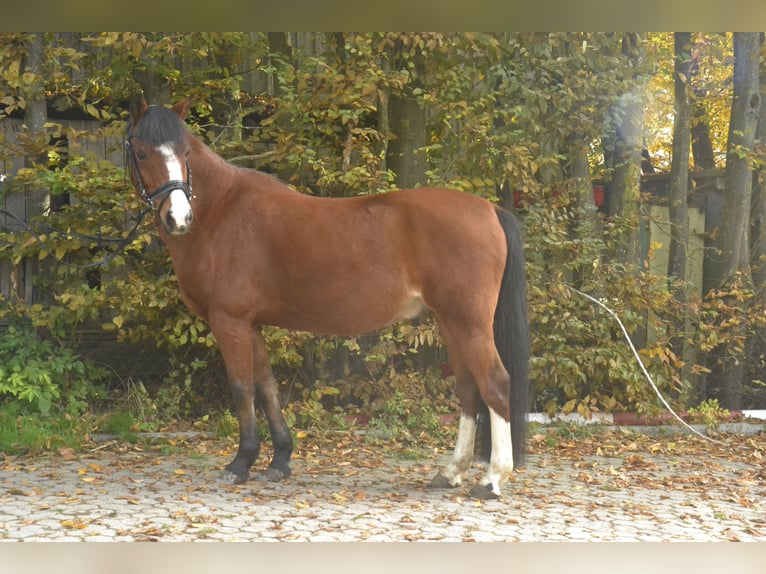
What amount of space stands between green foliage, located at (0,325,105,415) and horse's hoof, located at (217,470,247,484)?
1.91 metres

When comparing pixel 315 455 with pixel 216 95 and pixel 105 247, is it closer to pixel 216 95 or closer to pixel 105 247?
pixel 105 247

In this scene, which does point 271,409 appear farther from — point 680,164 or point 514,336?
point 680,164

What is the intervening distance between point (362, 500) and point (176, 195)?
1863 millimetres

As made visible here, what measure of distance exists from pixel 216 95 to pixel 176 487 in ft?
12.0

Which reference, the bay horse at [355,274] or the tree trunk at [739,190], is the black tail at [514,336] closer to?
the bay horse at [355,274]

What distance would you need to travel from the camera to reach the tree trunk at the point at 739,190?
291 inches

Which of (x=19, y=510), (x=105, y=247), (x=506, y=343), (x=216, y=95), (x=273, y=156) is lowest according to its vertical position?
(x=19, y=510)

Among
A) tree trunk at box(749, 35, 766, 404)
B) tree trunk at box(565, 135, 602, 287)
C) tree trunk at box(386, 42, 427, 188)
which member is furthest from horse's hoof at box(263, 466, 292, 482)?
tree trunk at box(749, 35, 766, 404)

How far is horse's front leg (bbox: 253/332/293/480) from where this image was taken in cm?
473

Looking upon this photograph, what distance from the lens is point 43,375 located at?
595cm

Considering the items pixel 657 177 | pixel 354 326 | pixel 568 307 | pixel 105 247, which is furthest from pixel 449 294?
pixel 657 177

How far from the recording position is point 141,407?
245 inches

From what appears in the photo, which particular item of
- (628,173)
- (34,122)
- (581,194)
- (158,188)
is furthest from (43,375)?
(628,173)

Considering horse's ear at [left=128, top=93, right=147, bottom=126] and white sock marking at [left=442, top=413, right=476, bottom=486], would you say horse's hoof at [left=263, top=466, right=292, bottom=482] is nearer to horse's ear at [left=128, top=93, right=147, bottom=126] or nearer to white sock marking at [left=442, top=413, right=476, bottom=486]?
white sock marking at [left=442, top=413, right=476, bottom=486]
